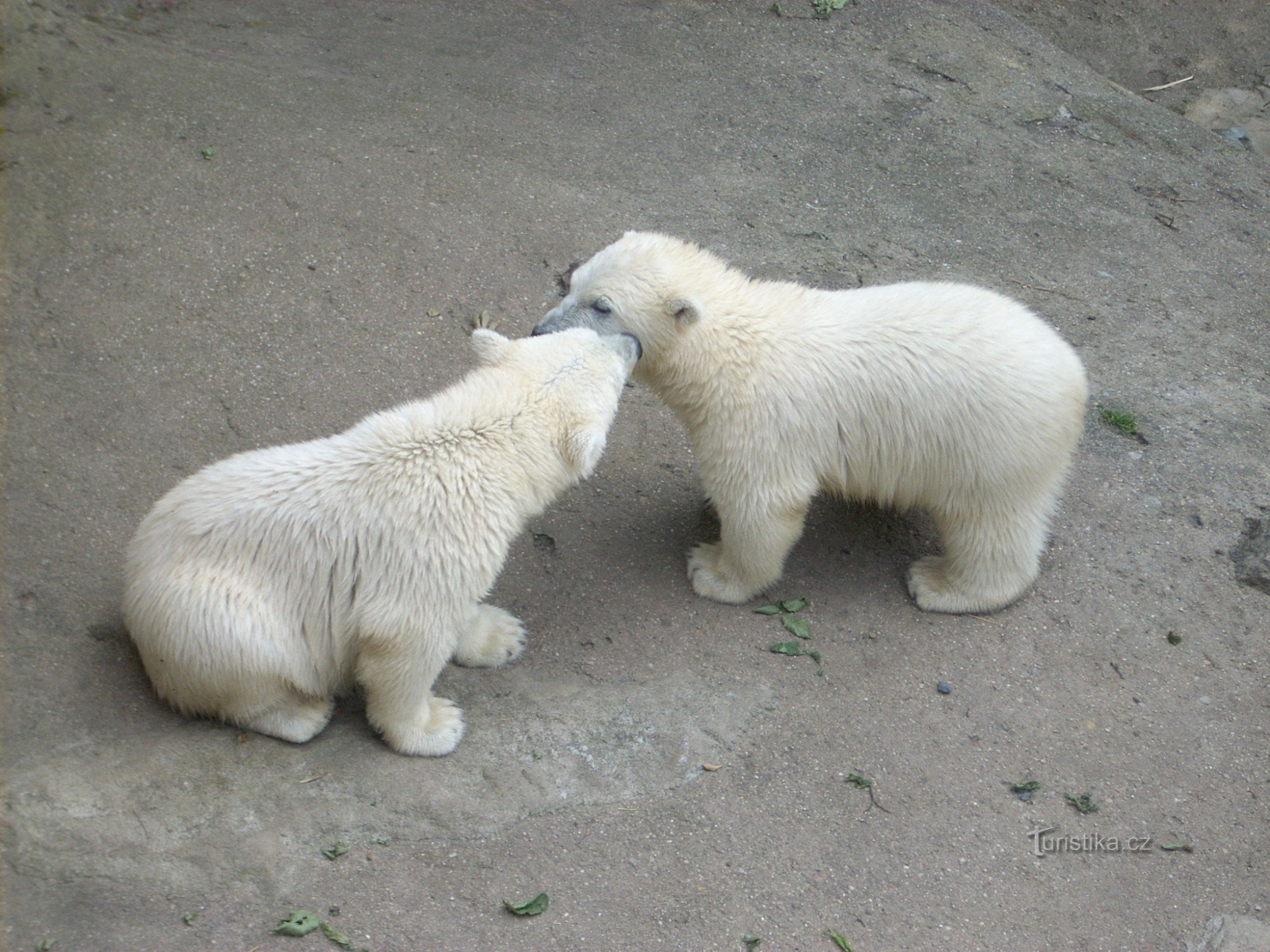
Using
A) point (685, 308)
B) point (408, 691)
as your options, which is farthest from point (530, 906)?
point (685, 308)

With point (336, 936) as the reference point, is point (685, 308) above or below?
above

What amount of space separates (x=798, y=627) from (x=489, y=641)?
1448 millimetres

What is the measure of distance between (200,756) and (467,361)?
9.51ft

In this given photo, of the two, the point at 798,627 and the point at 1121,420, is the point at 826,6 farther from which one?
the point at 798,627

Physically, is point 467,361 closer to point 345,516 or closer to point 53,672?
point 345,516

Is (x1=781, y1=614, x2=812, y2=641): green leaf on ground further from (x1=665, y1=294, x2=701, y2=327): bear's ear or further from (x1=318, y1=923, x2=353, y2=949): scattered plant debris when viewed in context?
(x1=318, y1=923, x2=353, y2=949): scattered plant debris

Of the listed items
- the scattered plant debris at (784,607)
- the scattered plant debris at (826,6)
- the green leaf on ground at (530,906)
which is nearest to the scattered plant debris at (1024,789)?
the scattered plant debris at (784,607)

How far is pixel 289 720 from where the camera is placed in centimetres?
399

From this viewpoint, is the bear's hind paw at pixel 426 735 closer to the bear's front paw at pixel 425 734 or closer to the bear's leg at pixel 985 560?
the bear's front paw at pixel 425 734

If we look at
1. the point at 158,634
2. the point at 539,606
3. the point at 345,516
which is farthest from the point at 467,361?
the point at 158,634

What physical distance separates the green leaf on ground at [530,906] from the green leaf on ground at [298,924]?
2.07 feet

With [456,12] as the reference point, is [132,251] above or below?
below

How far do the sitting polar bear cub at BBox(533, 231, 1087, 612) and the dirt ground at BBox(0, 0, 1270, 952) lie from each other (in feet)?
0.89

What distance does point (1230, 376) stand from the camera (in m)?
6.60
